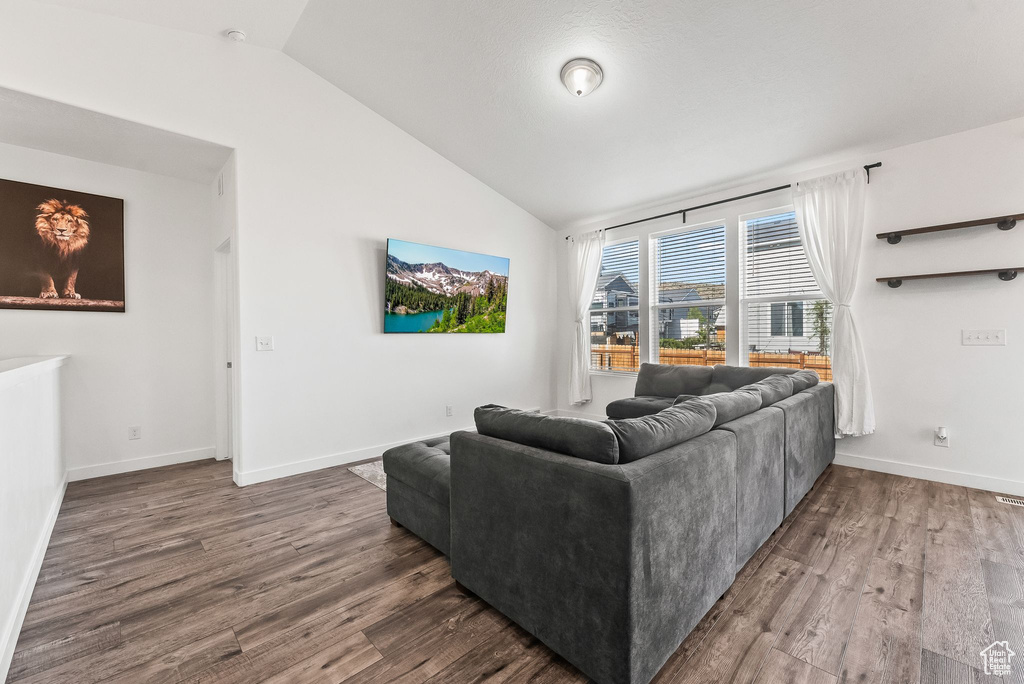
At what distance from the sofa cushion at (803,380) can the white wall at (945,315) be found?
0.59m

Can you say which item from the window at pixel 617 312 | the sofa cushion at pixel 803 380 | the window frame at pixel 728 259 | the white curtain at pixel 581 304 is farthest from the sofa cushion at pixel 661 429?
the white curtain at pixel 581 304

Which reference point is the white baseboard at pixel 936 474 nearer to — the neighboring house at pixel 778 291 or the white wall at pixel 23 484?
the neighboring house at pixel 778 291

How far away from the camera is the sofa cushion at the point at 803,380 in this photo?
3.12m

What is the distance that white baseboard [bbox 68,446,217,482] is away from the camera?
11.2 ft

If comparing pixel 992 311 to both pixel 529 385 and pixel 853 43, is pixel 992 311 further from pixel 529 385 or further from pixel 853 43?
pixel 529 385

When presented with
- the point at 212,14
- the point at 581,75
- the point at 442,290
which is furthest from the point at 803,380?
the point at 212,14

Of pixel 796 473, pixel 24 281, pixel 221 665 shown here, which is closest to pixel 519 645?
pixel 221 665

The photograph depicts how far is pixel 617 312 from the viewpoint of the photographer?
209 inches

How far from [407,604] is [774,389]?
7.69ft

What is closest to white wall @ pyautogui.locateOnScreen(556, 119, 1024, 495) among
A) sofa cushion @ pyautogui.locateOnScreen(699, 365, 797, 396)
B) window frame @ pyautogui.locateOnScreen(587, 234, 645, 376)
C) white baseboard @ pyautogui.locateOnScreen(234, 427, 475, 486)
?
sofa cushion @ pyautogui.locateOnScreen(699, 365, 797, 396)

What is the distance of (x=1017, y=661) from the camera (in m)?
1.47

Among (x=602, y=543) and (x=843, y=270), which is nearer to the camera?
(x=602, y=543)

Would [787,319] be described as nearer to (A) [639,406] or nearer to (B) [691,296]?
(B) [691,296]

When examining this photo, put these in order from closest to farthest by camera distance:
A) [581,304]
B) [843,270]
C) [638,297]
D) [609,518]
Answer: [609,518] → [843,270] → [638,297] → [581,304]
